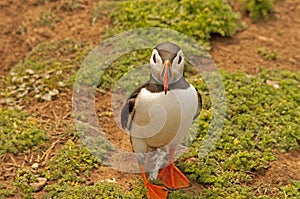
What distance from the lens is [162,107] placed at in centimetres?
490

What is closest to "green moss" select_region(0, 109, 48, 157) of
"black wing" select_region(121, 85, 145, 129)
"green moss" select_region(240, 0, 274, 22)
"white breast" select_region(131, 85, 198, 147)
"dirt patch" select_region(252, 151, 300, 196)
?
"black wing" select_region(121, 85, 145, 129)

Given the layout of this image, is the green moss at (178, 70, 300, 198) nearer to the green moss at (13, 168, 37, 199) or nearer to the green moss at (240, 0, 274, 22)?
the green moss at (240, 0, 274, 22)

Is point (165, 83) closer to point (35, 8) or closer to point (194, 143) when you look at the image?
point (194, 143)

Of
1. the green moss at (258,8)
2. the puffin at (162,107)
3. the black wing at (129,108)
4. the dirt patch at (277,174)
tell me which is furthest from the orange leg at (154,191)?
the green moss at (258,8)

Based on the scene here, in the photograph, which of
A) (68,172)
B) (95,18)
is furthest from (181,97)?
(95,18)

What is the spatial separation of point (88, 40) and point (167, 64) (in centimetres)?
297

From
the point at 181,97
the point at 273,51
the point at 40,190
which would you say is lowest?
the point at 40,190

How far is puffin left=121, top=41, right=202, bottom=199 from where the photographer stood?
16.1 feet

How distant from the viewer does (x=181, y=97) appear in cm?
494

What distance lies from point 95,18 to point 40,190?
11.0ft

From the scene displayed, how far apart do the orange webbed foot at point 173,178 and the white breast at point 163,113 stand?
1.36 ft

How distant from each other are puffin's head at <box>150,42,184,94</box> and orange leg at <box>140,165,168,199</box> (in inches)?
38.9

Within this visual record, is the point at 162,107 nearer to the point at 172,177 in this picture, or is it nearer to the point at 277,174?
the point at 172,177

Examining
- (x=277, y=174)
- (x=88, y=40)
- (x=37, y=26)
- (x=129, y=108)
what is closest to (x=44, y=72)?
(x=88, y=40)
